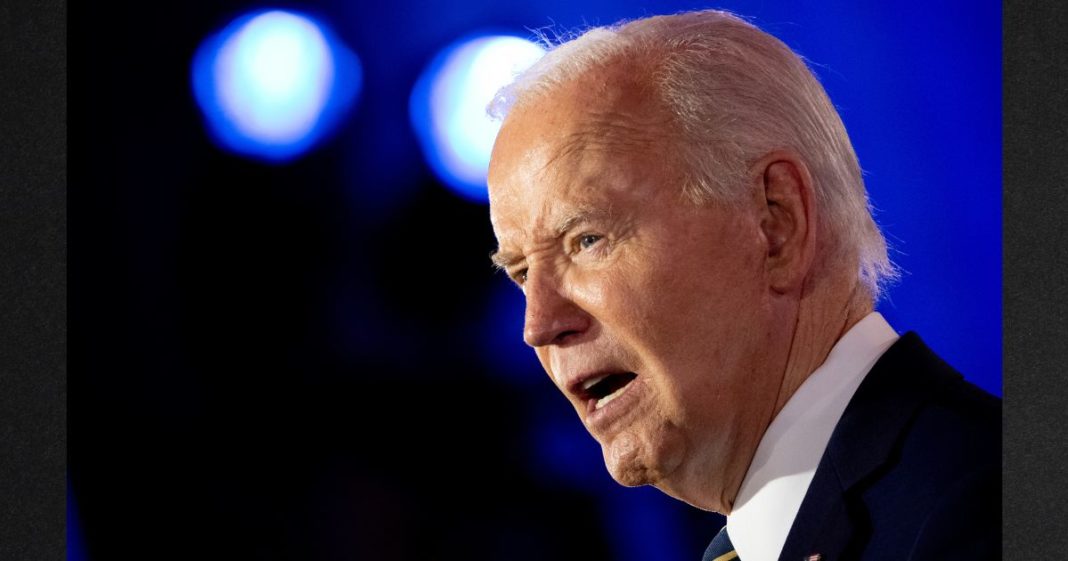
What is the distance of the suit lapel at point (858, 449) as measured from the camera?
144cm

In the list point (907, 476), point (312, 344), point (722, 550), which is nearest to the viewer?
point (907, 476)

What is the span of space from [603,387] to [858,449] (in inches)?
14.5

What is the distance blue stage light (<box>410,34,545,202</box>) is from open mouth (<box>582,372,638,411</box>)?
0.82 metres

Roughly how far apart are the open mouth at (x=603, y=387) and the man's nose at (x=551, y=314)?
0.07 metres

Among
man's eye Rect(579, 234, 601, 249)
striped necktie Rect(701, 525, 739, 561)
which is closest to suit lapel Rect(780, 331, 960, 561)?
striped necktie Rect(701, 525, 739, 561)

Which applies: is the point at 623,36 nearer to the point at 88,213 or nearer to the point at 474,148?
the point at 474,148

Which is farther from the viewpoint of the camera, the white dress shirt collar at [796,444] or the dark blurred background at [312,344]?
the dark blurred background at [312,344]

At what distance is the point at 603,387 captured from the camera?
168cm

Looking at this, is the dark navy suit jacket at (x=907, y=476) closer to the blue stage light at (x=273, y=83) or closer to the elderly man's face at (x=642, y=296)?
the elderly man's face at (x=642, y=296)

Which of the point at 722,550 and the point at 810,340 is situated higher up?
the point at 810,340

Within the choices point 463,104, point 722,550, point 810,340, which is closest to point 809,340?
point 810,340

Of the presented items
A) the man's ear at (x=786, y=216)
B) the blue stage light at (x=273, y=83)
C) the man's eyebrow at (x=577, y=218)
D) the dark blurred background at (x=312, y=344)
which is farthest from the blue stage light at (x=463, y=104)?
the man's ear at (x=786, y=216)

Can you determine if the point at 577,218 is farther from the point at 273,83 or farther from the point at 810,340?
the point at 273,83
